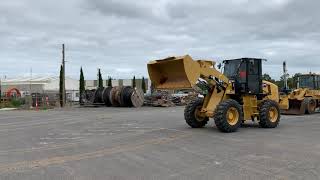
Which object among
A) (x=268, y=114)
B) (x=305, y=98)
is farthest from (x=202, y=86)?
(x=305, y=98)

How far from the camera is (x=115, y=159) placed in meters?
11.4

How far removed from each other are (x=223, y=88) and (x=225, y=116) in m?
1.72

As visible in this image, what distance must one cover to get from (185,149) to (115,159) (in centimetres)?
242

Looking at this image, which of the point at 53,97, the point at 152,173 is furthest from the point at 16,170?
the point at 53,97

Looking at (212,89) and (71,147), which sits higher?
(212,89)

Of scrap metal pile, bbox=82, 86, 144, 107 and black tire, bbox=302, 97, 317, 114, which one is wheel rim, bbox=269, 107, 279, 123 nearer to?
black tire, bbox=302, 97, 317, 114

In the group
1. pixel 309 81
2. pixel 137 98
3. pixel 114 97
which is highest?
pixel 309 81

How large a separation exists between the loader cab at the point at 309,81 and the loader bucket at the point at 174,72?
14.3m

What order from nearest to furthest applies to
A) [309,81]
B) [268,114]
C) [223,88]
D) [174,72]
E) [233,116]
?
[174,72]
[233,116]
[223,88]
[268,114]
[309,81]

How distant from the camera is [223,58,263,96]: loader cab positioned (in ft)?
61.3

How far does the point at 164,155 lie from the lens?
39.0ft

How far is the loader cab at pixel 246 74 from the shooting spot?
18.7 meters

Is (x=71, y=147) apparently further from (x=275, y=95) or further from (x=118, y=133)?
(x=275, y=95)

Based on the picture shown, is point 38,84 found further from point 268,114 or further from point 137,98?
point 268,114
